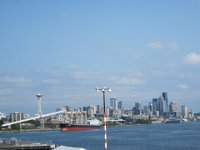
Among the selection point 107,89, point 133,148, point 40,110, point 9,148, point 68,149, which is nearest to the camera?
point 68,149

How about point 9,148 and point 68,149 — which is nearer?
point 68,149

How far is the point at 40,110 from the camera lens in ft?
614

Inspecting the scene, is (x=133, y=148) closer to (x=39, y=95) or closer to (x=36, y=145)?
(x=36, y=145)

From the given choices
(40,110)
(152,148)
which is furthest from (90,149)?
(40,110)

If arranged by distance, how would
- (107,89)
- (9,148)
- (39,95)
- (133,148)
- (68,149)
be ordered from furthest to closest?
(39,95), (133,148), (9,148), (107,89), (68,149)

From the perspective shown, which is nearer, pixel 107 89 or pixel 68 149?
pixel 68 149

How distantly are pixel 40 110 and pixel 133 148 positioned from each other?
11273 centimetres

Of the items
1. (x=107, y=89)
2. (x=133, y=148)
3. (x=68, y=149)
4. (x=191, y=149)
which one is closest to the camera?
(x=68, y=149)

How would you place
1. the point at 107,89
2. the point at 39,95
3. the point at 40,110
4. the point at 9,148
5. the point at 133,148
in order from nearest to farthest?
the point at 107,89 < the point at 9,148 < the point at 133,148 < the point at 39,95 < the point at 40,110

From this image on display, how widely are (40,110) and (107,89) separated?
151 meters

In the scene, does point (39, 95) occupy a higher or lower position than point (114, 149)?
higher

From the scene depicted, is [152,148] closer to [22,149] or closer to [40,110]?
[22,149]

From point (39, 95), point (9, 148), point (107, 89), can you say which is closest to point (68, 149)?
point (107, 89)

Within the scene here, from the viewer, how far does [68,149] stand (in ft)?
109
